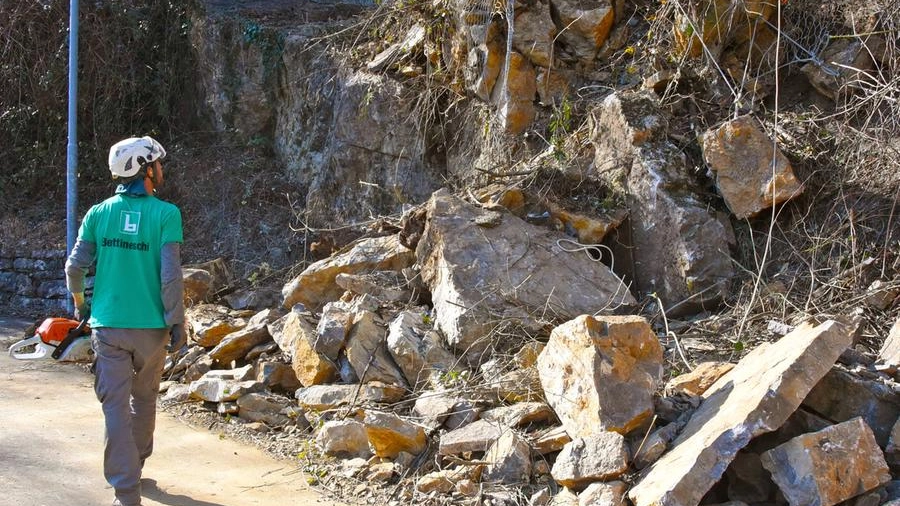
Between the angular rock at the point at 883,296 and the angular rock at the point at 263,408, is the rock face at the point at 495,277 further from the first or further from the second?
the angular rock at the point at 883,296

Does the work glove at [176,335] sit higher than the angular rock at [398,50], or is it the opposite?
the angular rock at [398,50]

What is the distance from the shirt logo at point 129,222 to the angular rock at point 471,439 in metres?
1.66

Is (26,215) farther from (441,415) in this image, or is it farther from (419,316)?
(441,415)

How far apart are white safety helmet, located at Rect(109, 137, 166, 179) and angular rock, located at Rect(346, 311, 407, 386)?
1.72 meters

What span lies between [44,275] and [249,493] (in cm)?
600

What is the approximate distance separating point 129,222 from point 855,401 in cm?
317

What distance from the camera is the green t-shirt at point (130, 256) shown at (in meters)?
3.71

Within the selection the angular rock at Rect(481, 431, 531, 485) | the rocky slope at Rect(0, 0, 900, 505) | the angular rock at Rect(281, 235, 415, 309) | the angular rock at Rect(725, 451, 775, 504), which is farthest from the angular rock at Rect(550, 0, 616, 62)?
the angular rock at Rect(725, 451, 775, 504)

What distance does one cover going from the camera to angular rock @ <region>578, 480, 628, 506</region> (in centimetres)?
344

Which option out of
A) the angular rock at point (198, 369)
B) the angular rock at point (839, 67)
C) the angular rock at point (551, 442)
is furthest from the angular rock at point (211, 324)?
the angular rock at point (839, 67)

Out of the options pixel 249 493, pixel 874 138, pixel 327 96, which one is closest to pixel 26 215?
pixel 327 96

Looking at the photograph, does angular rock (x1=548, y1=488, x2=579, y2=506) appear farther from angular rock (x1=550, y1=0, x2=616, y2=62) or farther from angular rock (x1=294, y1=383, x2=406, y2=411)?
angular rock (x1=550, y1=0, x2=616, y2=62)

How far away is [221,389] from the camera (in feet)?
17.2

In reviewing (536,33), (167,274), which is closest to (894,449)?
(167,274)
